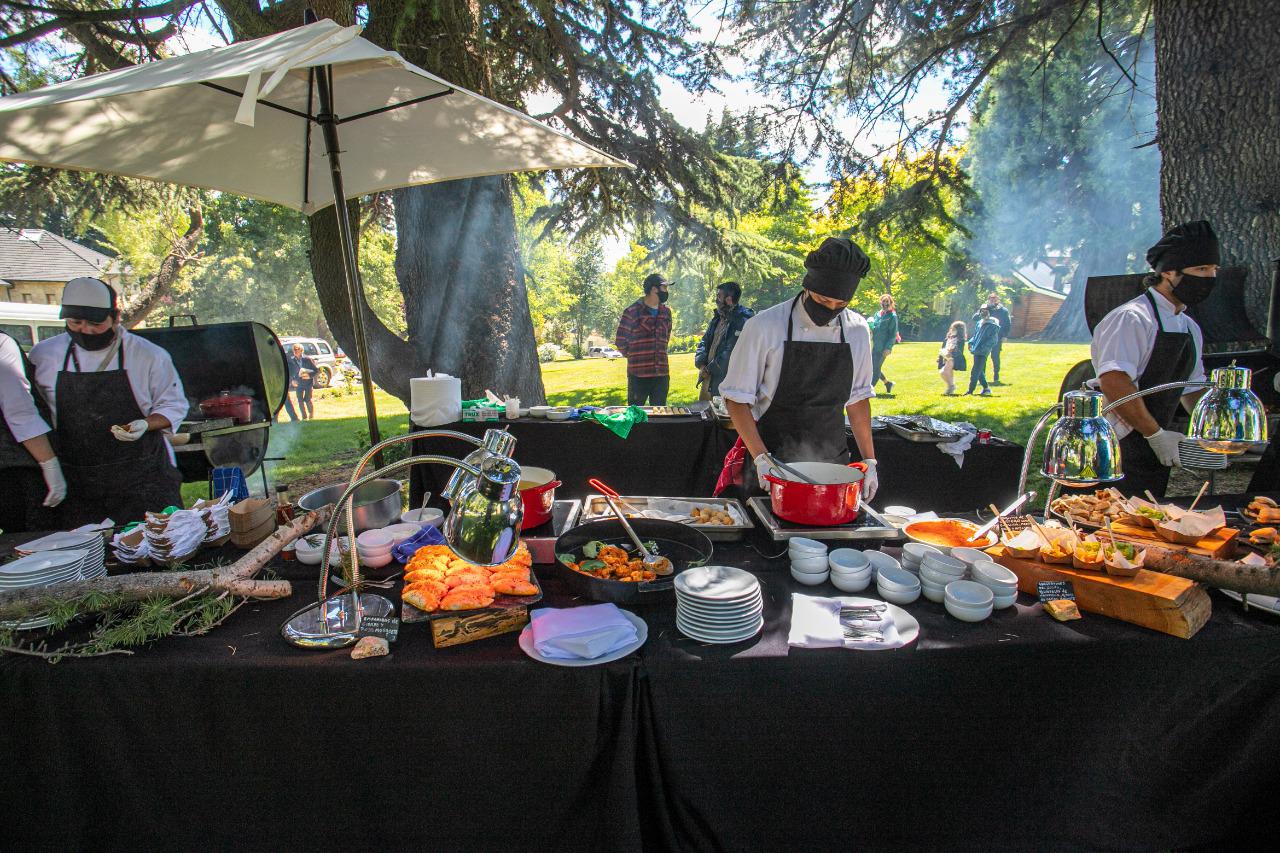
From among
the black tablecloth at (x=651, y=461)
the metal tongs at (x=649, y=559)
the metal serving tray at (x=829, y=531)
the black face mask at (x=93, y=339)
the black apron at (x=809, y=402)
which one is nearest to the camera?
the metal tongs at (x=649, y=559)

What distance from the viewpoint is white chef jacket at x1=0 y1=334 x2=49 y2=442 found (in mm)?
3123

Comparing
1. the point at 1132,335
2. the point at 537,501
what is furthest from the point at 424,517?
the point at 1132,335

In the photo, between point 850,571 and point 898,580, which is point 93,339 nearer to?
point 850,571

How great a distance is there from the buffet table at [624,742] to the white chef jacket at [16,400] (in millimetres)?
2603

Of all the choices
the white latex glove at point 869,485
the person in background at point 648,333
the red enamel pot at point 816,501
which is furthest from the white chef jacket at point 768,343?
the person in background at point 648,333

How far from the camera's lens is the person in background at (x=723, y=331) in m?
6.69

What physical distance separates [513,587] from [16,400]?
347cm

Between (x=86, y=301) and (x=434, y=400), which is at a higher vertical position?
(x=86, y=301)

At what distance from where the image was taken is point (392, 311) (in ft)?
103

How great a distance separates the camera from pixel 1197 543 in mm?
1871

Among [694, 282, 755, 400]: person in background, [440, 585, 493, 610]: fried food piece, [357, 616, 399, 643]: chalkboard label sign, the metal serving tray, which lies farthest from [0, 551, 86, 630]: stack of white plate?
[694, 282, 755, 400]: person in background

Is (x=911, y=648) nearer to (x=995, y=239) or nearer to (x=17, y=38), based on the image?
(x=17, y=38)

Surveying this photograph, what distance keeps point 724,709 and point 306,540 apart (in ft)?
5.17

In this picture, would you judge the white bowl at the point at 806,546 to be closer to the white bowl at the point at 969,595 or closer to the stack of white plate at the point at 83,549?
the white bowl at the point at 969,595
